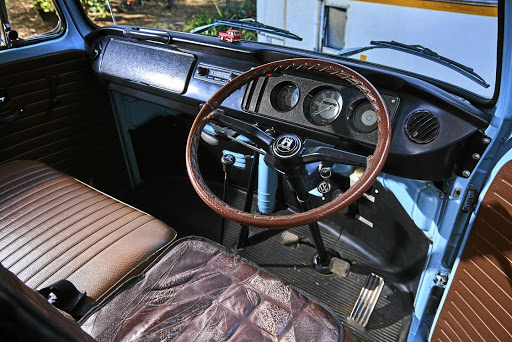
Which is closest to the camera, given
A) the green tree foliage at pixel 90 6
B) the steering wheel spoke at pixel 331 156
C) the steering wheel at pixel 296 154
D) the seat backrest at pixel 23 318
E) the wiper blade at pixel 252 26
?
the seat backrest at pixel 23 318

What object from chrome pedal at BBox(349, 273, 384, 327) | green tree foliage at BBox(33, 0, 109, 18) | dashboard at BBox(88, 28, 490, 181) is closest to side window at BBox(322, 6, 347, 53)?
dashboard at BBox(88, 28, 490, 181)

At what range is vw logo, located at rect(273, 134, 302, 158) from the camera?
1.15 m

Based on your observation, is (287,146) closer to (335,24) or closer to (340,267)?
(340,267)

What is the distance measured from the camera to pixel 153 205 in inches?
102

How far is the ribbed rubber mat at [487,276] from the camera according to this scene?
112cm

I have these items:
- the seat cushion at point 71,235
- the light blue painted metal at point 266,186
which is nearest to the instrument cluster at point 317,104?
the light blue painted metal at point 266,186

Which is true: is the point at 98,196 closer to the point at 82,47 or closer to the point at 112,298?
the point at 112,298

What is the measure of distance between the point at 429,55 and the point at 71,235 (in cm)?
152

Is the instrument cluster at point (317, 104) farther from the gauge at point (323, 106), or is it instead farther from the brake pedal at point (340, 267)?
the brake pedal at point (340, 267)

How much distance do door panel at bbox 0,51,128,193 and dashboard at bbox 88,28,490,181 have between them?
0.58ft

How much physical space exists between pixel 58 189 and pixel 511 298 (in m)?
1.76

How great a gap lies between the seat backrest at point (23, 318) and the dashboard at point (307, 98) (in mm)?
1107

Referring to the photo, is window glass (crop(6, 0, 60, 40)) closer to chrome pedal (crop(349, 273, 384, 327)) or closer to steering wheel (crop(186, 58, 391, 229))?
steering wheel (crop(186, 58, 391, 229))

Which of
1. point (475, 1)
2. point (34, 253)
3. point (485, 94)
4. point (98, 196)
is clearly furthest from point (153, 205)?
point (475, 1)
